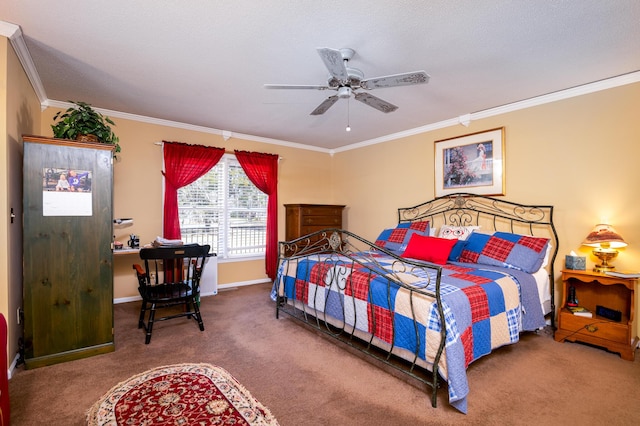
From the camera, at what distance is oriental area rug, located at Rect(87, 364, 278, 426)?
1839 mm

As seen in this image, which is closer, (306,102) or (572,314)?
(572,314)

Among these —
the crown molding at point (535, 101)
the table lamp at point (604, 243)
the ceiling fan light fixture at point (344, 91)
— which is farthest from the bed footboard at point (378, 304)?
the crown molding at point (535, 101)

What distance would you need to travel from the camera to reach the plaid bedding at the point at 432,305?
1977 mm

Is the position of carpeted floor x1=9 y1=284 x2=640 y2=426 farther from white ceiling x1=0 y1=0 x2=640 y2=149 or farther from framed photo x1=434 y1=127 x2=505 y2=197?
white ceiling x1=0 y1=0 x2=640 y2=149

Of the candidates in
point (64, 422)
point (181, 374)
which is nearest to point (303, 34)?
point (181, 374)

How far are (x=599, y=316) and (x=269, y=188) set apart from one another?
4473mm

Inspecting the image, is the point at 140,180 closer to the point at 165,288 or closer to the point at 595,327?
the point at 165,288

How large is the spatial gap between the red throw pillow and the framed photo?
3.27 ft

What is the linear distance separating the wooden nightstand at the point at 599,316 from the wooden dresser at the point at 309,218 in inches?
134

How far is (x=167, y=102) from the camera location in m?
3.68

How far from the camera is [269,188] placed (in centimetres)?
534

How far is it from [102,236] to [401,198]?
3939 millimetres

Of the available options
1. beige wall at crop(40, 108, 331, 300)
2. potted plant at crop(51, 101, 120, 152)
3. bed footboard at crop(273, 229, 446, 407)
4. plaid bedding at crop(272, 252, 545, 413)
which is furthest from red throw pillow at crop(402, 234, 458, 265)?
potted plant at crop(51, 101, 120, 152)

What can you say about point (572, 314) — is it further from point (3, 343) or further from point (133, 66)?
point (133, 66)
